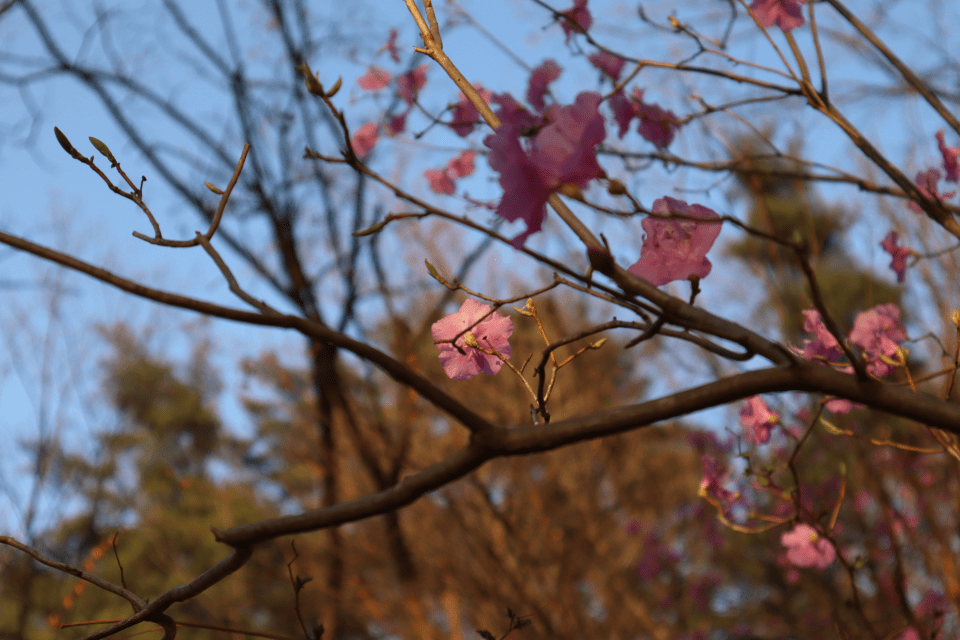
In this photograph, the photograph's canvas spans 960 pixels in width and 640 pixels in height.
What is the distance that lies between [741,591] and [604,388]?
19.3ft

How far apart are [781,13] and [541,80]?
2.01ft

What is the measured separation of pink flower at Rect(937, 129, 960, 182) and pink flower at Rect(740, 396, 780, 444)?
2.42 feet

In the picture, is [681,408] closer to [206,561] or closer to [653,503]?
[653,503]

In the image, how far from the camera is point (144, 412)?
14133 mm

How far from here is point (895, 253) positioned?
1.72m

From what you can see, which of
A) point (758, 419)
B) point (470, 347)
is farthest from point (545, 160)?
point (758, 419)

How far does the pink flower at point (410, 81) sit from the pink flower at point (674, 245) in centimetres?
131

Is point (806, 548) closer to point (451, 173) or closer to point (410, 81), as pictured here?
point (451, 173)

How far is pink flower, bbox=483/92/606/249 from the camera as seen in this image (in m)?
0.70

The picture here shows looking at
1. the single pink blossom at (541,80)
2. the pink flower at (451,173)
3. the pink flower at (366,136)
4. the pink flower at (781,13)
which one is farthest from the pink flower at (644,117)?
the pink flower at (366,136)

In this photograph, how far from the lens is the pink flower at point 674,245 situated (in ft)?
2.80

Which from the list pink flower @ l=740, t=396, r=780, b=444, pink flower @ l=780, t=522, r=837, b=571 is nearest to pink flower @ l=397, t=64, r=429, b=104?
pink flower @ l=740, t=396, r=780, b=444

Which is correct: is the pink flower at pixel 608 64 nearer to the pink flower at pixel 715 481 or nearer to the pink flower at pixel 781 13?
the pink flower at pixel 781 13

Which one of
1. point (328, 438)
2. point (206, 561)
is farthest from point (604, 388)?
point (206, 561)
